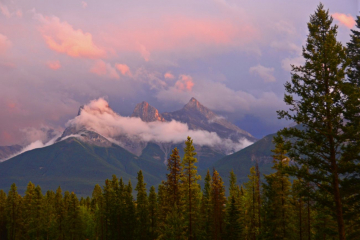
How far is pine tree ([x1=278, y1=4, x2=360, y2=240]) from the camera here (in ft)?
70.1

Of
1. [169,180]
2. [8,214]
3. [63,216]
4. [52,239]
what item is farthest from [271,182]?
[8,214]

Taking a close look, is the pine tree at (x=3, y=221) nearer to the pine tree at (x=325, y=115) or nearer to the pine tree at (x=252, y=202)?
the pine tree at (x=252, y=202)

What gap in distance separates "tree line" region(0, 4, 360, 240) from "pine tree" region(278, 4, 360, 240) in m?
0.07

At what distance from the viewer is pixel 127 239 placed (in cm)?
6694

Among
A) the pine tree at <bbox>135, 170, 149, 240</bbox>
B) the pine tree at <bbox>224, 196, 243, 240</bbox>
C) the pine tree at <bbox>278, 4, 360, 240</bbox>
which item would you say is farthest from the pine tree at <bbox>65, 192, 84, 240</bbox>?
the pine tree at <bbox>278, 4, 360, 240</bbox>

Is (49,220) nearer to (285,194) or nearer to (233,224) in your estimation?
(233,224)

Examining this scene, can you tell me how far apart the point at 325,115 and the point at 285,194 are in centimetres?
2106

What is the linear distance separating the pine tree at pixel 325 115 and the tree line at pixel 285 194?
0.07m

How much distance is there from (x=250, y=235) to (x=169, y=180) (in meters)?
19.1

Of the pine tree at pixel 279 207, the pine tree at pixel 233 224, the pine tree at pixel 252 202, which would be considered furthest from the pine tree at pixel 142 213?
the pine tree at pixel 279 207

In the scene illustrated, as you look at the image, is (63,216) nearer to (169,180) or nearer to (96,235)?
(96,235)

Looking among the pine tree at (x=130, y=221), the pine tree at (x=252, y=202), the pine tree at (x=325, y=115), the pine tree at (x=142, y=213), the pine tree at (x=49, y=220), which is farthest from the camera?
the pine tree at (x=49, y=220)

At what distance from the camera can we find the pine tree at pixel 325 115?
21.4 metres

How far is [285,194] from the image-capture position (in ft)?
132
